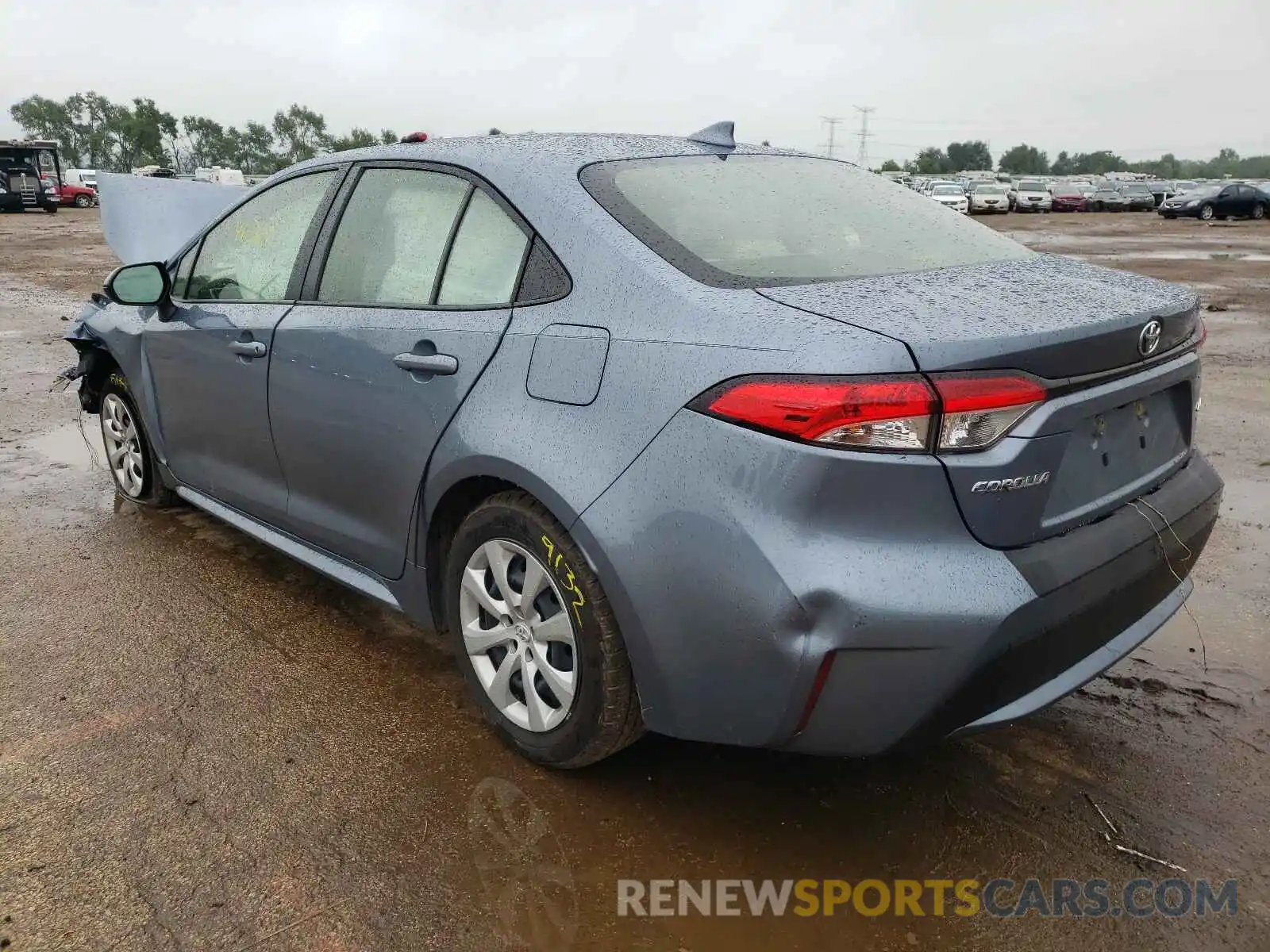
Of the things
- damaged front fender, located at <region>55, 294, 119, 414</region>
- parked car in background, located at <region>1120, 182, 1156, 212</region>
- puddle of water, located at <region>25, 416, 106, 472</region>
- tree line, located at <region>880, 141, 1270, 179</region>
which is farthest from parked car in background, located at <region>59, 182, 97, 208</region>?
tree line, located at <region>880, 141, 1270, 179</region>

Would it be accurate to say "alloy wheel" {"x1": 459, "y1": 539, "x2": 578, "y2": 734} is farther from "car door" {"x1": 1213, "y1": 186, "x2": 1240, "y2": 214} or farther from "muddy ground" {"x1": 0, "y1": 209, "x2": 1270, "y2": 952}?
"car door" {"x1": 1213, "y1": 186, "x2": 1240, "y2": 214}

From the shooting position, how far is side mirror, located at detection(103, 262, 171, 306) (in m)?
3.99

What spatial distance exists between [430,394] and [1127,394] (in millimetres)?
1740

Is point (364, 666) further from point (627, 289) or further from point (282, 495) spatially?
point (627, 289)

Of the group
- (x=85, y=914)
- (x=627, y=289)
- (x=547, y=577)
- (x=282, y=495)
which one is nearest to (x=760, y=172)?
(x=627, y=289)

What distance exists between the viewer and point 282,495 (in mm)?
3488

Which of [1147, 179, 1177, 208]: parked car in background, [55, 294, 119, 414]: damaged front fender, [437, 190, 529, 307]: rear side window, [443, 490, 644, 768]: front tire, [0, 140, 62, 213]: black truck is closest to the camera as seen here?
[443, 490, 644, 768]: front tire

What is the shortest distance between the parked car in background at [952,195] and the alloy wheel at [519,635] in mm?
36044

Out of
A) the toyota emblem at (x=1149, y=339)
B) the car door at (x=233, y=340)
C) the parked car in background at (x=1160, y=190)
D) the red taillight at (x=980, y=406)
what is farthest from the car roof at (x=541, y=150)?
the parked car in background at (x=1160, y=190)

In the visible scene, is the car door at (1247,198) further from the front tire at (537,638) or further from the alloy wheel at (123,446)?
the front tire at (537,638)

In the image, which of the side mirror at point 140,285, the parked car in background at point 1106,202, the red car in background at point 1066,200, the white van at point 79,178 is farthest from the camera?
the white van at point 79,178

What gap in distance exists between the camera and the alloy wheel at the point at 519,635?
2480 mm

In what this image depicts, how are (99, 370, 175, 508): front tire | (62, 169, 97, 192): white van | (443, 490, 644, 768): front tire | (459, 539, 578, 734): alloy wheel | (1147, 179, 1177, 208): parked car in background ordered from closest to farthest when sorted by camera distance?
(443, 490, 644, 768): front tire → (459, 539, 578, 734): alloy wheel → (99, 370, 175, 508): front tire → (1147, 179, 1177, 208): parked car in background → (62, 169, 97, 192): white van

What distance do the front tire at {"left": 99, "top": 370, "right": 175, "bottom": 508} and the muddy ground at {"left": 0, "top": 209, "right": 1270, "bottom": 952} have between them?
889 mm
